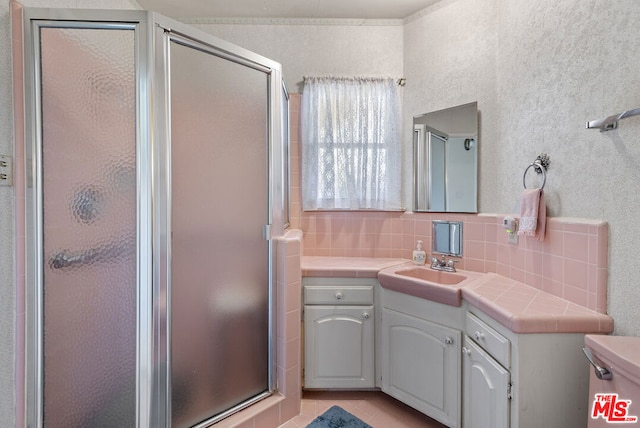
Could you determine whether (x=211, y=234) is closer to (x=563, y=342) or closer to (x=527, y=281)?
(x=563, y=342)

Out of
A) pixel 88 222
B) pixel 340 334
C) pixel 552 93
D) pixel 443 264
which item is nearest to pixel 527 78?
pixel 552 93

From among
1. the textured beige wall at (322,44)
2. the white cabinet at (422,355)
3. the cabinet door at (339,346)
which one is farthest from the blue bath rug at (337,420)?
the textured beige wall at (322,44)

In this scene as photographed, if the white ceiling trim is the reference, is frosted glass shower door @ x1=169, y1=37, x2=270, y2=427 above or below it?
below

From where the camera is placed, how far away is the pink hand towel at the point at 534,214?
4.43 feet

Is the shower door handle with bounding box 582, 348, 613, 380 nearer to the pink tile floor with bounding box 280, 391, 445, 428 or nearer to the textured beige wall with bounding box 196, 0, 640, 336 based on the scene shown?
the textured beige wall with bounding box 196, 0, 640, 336

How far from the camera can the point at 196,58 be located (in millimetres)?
1260

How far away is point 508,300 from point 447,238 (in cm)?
70

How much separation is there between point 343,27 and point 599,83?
167cm

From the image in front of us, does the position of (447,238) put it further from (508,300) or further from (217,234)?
(217,234)

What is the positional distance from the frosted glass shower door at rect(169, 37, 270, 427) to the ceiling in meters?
0.94

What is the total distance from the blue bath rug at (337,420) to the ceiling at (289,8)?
8.88 ft

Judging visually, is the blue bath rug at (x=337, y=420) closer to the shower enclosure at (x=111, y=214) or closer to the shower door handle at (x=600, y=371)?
the shower enclosure at (x=111, y=214)

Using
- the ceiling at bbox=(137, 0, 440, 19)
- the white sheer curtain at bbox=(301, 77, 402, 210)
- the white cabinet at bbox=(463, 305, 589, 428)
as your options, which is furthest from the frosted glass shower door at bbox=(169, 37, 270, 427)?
the white cabinet at bbox=(463, 305, 589, 428)

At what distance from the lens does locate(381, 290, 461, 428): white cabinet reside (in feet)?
4.71
